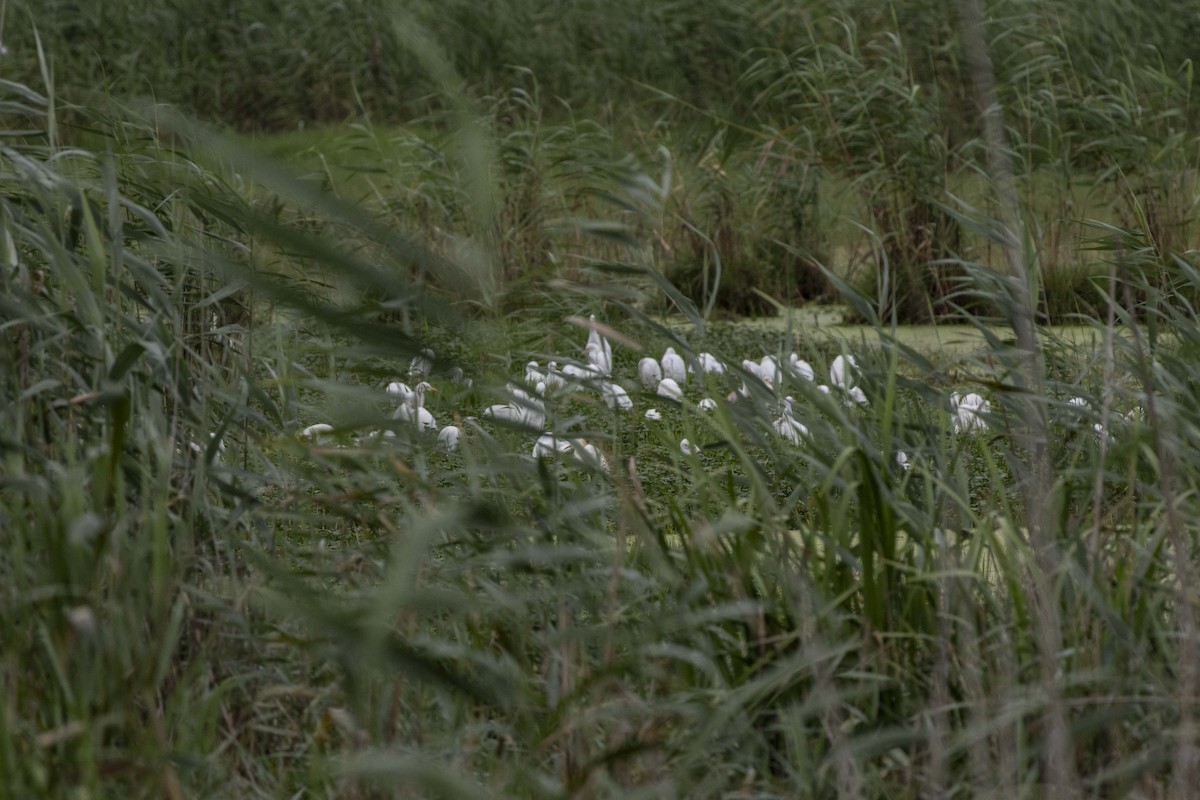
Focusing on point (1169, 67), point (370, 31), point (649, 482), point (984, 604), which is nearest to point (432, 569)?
point (984, 604)

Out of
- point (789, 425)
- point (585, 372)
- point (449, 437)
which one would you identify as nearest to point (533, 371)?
point (585, 372)

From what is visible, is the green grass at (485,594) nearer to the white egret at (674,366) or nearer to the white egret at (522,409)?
the white egret at (522,409)

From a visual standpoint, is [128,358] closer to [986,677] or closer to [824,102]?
[986,677]

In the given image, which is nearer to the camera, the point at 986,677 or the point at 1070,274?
the point at 986,677

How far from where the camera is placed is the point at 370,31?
8.29 m

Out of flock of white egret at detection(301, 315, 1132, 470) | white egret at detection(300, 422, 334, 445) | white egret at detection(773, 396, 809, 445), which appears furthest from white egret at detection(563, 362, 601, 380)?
white egret at detection(300, 422, 334, 445)

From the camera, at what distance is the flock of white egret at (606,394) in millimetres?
1833

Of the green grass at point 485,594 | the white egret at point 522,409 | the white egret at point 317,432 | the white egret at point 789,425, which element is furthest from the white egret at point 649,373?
the green grass at point 485,594

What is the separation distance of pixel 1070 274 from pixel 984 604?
314cm

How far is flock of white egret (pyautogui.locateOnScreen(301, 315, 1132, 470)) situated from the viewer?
1.83m

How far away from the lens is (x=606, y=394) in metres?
2.23

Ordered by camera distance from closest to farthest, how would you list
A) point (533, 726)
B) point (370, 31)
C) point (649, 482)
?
point (533, 726), point (649, 482), point (370, 31)

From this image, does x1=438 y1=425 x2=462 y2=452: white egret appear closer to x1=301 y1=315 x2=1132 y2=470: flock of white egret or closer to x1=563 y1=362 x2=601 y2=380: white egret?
x1=301 y1=315 x2=1132 y2=470: flock of white egret

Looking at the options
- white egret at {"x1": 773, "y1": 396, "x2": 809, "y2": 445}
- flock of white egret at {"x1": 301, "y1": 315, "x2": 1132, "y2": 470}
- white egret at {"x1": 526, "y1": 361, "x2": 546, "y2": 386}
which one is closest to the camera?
flock of white egret at {"x1": 301, "y1": 315, "x2": 1132, "y2": 470}
